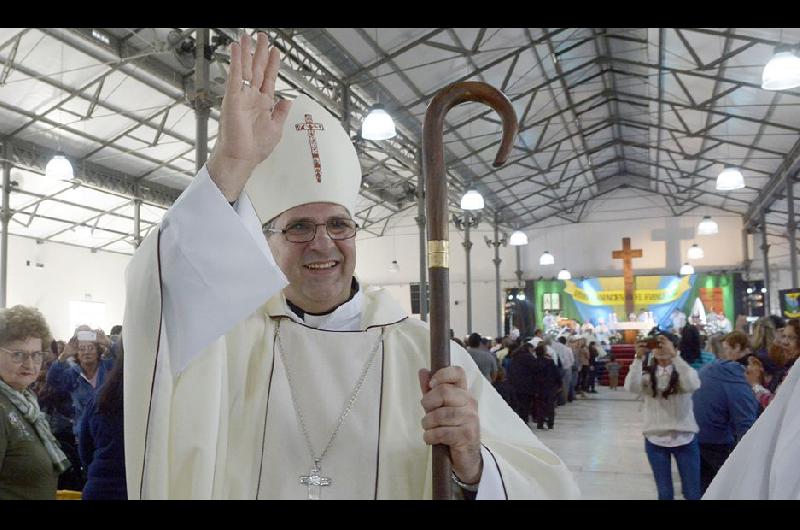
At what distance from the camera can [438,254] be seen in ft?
3.83

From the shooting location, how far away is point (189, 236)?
46.4 inches

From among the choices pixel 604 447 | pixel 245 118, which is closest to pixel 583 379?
pixel 604 447

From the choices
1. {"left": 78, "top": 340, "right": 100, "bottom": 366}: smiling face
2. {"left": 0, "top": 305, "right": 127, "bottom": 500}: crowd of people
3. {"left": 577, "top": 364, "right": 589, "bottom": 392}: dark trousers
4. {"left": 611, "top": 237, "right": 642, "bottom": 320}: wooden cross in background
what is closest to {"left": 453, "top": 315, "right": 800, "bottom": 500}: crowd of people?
{"left": 0, "top": 305, "right": 127, "bottom": 500}: crowd of people

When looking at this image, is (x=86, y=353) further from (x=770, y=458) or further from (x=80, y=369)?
(x=770, y=458)

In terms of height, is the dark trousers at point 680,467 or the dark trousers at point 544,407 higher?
the dark trousers at point 680,467

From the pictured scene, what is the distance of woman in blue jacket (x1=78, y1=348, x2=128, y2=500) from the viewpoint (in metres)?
2.55

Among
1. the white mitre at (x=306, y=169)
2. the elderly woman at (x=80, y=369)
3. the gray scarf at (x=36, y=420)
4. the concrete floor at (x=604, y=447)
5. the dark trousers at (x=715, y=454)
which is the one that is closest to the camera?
the white mitre at (x=306, y=169)

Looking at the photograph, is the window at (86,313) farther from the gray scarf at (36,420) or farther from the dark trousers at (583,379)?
the gray scarf at (36,420)

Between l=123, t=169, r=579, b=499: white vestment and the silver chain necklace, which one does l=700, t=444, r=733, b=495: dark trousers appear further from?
the silver chain necklace

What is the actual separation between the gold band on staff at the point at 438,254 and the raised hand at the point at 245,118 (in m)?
0.32

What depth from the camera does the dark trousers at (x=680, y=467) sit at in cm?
493

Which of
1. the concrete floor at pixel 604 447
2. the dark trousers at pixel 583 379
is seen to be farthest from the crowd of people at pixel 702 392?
the dark trousers at pixel 583 379

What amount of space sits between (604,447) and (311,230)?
310 inches
